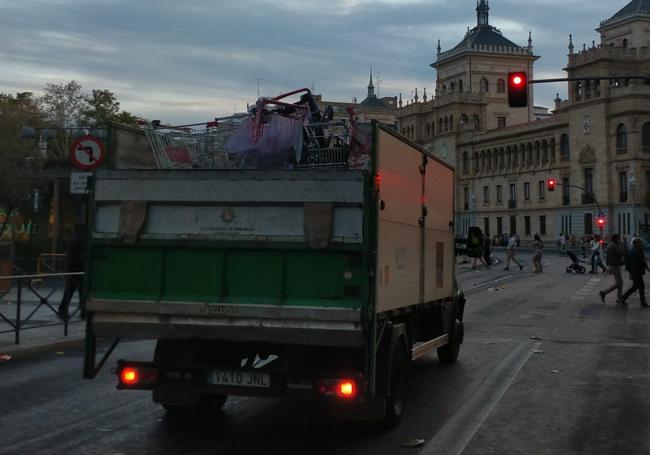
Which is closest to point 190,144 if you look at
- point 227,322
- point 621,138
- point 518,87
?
point 227,322

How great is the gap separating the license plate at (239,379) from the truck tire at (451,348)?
4.70 metres

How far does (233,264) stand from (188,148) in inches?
69.8

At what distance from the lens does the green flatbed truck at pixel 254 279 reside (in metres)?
6.00

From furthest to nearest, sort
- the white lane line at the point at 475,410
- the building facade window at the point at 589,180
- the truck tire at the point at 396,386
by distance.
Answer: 1. the building facade window at the point at 589,180
2. the truck tire at the point at 396,386
3. the white lane line at the point at 475,410

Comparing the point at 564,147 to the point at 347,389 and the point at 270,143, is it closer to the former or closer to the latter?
the point at 270,143

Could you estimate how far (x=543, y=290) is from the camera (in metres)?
26.5

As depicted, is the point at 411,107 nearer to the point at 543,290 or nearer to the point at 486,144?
the point at 486,144

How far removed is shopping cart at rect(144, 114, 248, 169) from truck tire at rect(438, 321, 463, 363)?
14.9ft

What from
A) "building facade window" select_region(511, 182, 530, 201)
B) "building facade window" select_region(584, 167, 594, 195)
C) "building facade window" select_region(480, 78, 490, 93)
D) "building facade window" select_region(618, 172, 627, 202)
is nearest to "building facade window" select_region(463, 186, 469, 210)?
"building facade window" select_region(511, 182, 530, 201)

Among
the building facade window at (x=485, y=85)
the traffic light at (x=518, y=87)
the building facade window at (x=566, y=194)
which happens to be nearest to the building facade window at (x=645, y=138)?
the building facade window at (x=566, y=194)

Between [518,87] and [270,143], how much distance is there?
1592cm

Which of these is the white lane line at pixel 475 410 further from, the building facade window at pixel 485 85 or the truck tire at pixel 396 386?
the building facade window at pixel 485 85

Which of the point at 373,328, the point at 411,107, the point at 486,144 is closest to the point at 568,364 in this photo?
the point at 373,328

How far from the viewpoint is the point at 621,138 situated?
258 feet
